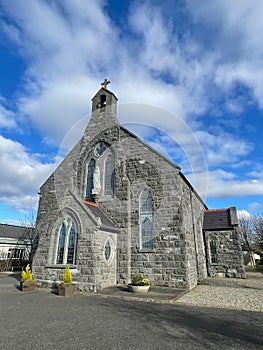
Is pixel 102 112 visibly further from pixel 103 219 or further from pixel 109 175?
pixel 103 219

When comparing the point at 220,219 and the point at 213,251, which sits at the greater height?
the point at 220,219

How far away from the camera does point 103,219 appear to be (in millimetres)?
12141

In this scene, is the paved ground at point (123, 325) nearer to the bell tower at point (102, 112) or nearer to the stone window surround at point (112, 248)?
the stone window surround at point (112, 248)

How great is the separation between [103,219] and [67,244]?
223 centimetres

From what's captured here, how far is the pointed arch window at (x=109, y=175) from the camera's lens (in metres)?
14.2

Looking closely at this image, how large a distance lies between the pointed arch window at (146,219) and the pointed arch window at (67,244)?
372cm

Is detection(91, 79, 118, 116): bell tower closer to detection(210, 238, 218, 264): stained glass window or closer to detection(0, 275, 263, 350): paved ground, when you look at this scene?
detection(0, 275, 263, 350): paved ground

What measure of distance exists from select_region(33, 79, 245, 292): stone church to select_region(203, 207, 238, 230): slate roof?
3.73 m

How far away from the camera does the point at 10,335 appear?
5.04 metres

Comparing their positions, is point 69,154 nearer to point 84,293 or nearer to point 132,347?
point 84,293

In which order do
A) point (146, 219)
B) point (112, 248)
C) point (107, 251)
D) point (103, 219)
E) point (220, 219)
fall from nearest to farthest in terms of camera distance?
point (107, 251) → point (112, 248) → point (103, 219) → point (146, 219) → point (220, 219)

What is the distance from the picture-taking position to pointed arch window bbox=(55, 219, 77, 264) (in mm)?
11180

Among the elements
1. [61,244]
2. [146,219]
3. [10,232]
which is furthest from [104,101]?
[10,232]

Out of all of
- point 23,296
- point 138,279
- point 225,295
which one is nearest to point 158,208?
point 138,279
